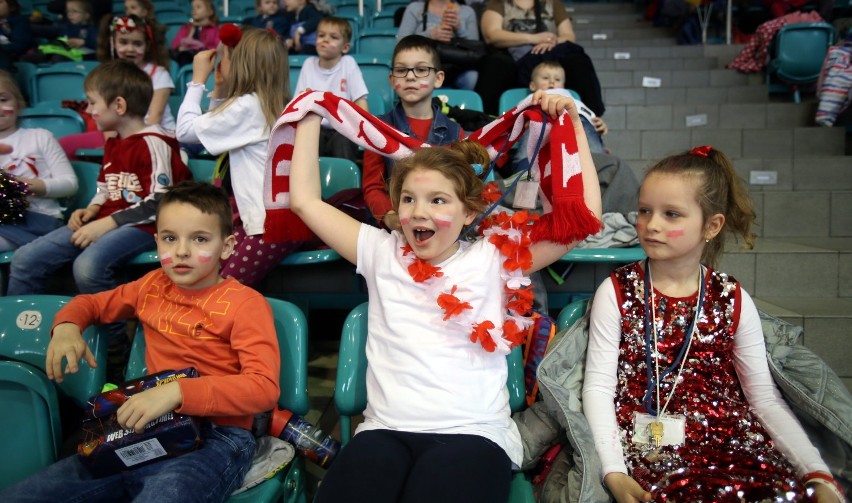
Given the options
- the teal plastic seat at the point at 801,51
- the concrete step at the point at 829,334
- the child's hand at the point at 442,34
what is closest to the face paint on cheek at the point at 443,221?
the concrete step at the point at 829,334

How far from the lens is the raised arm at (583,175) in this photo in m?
1.59

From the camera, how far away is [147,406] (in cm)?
134

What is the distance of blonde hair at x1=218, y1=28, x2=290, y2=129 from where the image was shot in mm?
2516

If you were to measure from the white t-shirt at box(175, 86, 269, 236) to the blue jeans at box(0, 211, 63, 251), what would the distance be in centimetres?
94

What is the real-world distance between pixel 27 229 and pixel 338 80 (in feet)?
5.71

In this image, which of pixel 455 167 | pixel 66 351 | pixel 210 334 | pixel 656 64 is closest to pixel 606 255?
pixel 455 167

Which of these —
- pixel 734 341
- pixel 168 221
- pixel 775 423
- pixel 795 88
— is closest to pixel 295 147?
pixel 168 221

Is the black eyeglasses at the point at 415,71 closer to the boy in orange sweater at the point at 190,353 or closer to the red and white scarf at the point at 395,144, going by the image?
the red and white scarf at the point at 395,144

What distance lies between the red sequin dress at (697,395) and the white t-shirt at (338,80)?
89.1 inches

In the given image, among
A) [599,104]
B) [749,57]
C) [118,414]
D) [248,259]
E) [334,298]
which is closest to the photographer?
[118,414]

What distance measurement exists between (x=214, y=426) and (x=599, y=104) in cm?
309

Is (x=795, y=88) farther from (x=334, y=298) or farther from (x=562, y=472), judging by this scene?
(x=562, y=472)

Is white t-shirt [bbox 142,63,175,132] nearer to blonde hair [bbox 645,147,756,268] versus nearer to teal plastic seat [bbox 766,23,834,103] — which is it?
blonde hair [bbox 645,147,756,268]

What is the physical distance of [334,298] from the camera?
2.65m
